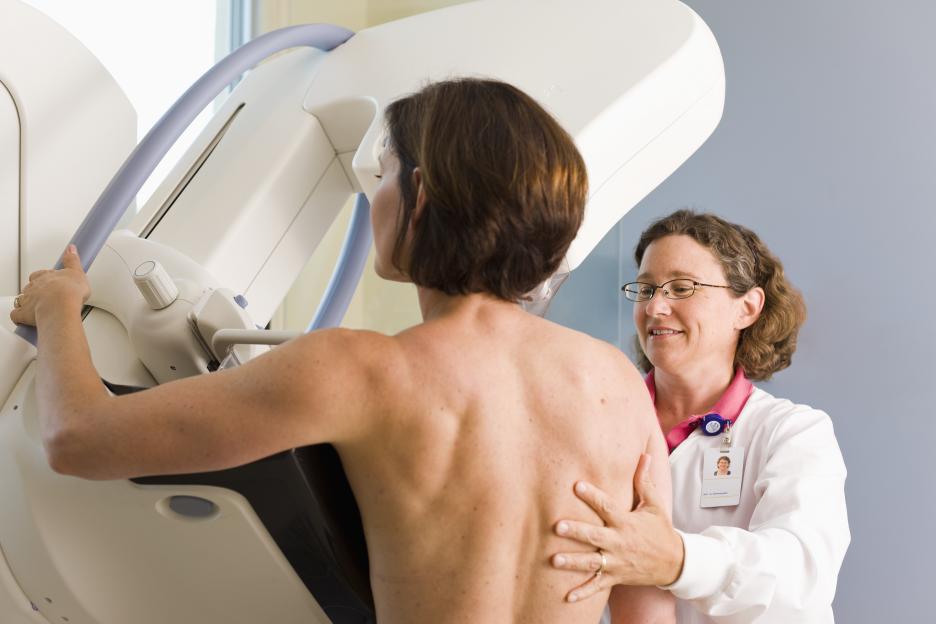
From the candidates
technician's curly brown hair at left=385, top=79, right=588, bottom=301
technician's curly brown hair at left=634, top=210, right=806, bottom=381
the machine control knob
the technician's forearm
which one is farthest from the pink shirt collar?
the technician's forearm

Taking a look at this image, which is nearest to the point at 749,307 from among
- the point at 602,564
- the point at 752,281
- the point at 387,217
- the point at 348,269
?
the point at 752,281

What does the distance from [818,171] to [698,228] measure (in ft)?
2.34

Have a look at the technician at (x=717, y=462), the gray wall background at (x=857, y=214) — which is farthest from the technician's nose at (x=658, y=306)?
the gray wall background at (x=857, y=214)

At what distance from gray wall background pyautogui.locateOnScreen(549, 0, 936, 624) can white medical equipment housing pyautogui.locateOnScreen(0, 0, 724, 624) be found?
1.11 m

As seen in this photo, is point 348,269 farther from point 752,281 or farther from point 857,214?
point 857,214

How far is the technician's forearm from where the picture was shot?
1.05m

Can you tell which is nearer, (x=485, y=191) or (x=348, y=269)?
(x=485, y=191)

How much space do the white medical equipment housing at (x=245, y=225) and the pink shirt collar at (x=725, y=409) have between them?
0.55 meters

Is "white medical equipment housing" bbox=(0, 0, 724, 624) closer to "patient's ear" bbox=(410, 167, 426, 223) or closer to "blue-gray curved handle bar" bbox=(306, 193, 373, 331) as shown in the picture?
"blue-gray curved handle bar" bbox=(306, 193, 373, 331)

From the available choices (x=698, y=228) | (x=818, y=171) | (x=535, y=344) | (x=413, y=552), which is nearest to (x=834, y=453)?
(x=698, y=228)

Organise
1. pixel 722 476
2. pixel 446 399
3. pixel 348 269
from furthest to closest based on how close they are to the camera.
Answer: pixel 348 269
pixel 722 476
pixel 446 399

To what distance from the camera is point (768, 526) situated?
5.10 feet

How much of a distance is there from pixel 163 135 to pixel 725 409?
1.08 m

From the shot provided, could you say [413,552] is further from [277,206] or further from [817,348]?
[817,348]
